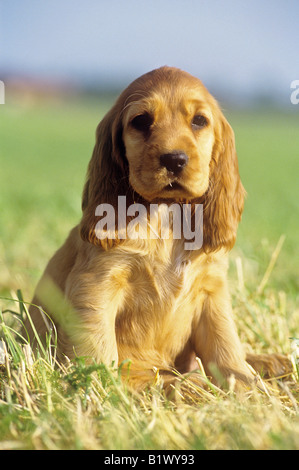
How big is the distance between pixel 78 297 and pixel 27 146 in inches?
1081

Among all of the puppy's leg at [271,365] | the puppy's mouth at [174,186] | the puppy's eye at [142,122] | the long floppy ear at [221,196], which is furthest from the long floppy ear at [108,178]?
the puppy's leg at [271,365]

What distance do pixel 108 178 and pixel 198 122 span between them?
590 millimetres

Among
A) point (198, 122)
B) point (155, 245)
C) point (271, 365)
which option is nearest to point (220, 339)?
point (271, 365)

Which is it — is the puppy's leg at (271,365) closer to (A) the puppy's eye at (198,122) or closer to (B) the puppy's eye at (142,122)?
(A) the puppy's eye at (198,122)

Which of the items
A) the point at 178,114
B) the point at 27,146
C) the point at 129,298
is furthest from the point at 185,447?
the point at 27,146

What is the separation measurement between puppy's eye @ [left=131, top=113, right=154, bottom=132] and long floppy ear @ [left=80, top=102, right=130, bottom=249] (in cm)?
20

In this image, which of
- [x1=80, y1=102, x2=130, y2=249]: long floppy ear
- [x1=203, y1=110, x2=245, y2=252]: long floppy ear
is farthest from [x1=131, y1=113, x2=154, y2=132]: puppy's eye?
[x1=203, y1=110, x2=245, y2=252]: long floppy ear

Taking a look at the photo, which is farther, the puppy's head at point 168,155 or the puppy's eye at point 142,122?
the puppy's eye at point 142,122

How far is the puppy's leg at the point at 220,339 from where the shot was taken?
360cm

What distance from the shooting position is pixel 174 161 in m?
3.13

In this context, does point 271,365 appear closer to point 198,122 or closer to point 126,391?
point 126,391

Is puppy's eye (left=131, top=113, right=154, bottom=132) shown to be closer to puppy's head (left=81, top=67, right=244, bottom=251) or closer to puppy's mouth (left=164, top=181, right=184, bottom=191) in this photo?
puppy's head (left=81, top=67, right=244, bottom=251)

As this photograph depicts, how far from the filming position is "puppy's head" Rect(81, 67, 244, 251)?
3.20 metres

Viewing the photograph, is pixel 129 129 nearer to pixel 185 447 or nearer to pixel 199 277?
pixel 199 277
